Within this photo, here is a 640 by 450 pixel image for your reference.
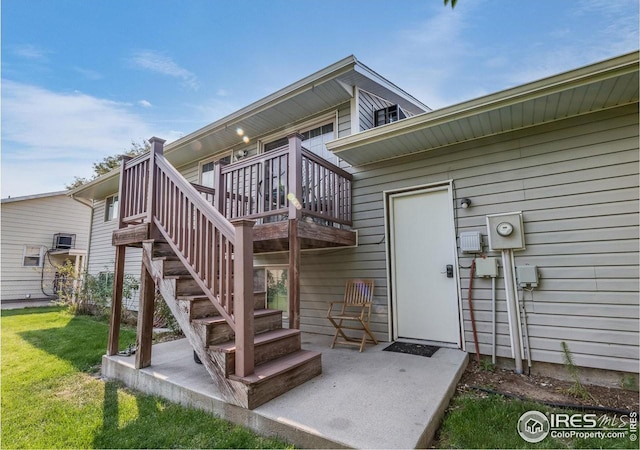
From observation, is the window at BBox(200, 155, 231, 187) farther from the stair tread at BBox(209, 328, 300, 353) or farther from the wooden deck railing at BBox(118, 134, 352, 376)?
the stair tread at BBox(209, 328, 300, 353)

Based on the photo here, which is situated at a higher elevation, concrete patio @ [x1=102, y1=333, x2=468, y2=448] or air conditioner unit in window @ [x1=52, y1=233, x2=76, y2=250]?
air conditioner unit in window @ [x1=52, y1=233, x2=76, y2=250]

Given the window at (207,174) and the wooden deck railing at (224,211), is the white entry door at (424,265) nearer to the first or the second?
the wooden deck railing at (224,211)

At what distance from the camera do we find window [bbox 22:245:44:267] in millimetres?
11812

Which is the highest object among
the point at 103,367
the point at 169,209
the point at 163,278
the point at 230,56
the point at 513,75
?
the point at 230,56

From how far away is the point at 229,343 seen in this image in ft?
8.77

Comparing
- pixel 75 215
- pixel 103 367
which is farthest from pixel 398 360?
pixel 75 215

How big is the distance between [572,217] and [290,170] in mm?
3128

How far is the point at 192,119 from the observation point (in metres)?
7.39

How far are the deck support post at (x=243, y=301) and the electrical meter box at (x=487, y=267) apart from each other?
2.74 meters

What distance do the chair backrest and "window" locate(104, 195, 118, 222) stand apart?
9.06 meters

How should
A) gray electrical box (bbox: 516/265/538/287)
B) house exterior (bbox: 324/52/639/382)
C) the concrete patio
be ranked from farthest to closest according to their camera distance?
gray electrical box (bbox: 516/265/538/287) → house exterior (bbox: 324/52/639/382) → the concrete patio

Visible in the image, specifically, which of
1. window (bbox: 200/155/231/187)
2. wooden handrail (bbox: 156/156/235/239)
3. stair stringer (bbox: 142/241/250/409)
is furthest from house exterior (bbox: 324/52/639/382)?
window (bbox: 200/155/231/187)

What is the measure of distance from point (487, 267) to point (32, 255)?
15.8 metres

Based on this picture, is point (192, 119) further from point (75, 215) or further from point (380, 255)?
point (75, 215)
